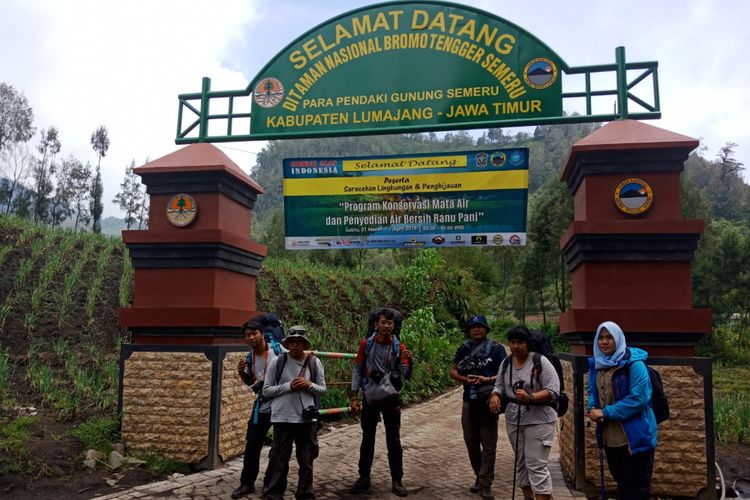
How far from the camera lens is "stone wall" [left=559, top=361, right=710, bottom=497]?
227 inches

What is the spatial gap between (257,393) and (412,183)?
11.0 feet

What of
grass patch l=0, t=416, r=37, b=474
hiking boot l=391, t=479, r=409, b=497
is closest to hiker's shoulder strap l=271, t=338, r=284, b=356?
hiking boot l=391, t=479, r=409, b=497

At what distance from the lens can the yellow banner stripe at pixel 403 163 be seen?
748cm

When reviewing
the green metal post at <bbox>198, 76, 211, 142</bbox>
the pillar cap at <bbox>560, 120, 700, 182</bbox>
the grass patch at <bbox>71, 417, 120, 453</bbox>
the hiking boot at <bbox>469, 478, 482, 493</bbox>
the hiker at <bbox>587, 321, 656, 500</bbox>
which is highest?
the green metal post at <bbox>198, 76, 211, 142</bbox>

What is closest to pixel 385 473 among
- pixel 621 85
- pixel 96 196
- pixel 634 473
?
pixel 634 473

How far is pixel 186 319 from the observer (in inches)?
275

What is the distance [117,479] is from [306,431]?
2.39 metres

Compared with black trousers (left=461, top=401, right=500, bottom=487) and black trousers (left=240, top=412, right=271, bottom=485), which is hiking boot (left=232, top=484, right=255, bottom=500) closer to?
black trousers (left=240, top=412, right=271, bottom=485)

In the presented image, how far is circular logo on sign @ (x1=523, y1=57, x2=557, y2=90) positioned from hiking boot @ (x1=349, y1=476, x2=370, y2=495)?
498cm

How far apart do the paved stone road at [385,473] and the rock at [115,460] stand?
696 mm

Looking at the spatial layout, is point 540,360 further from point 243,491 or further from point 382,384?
point 243,491

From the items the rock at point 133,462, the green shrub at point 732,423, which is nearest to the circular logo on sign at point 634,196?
the green shrub at point 732,423

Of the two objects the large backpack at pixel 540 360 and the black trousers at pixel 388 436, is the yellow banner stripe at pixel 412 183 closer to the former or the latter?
the large backpack at pixel 540 360

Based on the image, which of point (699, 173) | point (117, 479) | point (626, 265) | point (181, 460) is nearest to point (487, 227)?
point (626, 265)
